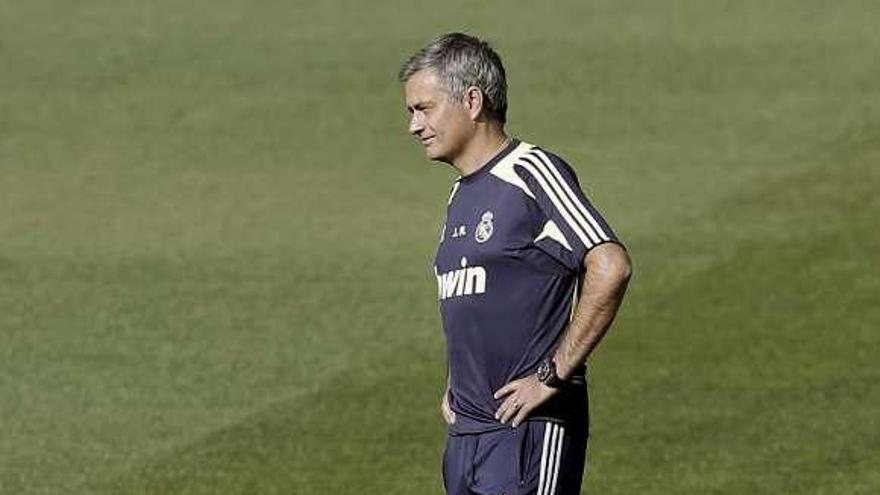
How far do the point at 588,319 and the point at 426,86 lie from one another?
913 millimetres

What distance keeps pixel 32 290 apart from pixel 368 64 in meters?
5.45

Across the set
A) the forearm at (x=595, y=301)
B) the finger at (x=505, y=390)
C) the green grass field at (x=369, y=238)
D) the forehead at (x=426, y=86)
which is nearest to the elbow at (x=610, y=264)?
the forearm at (x=595, y=301)

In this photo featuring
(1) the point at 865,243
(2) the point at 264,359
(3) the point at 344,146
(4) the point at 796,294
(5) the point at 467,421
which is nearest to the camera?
(5) the point at 467,421

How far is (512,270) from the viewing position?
7.89 meters

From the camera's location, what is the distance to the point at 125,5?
22.2m

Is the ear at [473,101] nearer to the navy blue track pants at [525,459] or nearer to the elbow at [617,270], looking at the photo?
the elbow at [617,270]

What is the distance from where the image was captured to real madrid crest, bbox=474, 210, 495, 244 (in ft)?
25.9

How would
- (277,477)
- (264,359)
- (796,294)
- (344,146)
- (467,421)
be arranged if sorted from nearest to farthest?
(467,421), (277,477), (264,359), (796,294), (344,146)

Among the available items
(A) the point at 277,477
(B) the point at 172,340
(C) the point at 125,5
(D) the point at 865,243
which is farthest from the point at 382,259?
(C) the point at 125,5

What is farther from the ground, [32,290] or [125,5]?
[125,5]

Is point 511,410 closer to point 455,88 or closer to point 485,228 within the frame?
point 485,228

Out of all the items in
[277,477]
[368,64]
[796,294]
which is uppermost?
[368,64]

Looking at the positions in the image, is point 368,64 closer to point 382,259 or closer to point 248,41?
point 248,41

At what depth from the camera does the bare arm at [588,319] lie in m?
7.75
